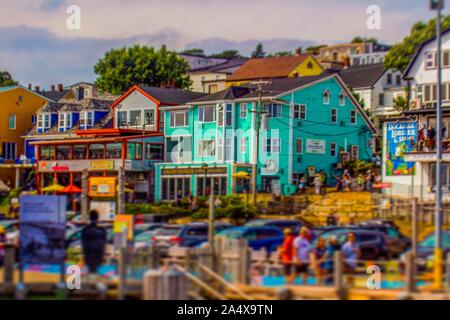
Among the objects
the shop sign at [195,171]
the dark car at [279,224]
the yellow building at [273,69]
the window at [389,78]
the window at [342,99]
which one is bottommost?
the dark car at [279,224]

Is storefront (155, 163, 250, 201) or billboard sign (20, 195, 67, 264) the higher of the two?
storefront (155, 163, 250, 201)

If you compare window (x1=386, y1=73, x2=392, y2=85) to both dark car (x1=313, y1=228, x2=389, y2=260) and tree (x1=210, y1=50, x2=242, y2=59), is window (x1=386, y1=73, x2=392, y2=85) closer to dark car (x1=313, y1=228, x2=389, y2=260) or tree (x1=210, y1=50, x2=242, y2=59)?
tree (x1=210, y1=50, x2=242, y2=59)

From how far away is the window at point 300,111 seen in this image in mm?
33034

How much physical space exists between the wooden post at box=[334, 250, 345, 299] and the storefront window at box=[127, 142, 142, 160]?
1067cm

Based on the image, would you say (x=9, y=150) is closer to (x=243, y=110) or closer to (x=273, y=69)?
(x=243, y=110)

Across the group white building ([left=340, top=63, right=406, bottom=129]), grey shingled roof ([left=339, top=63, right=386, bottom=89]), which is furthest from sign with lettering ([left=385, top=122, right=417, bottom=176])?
grey shingled roof ([left=339, top=63, right=386, bottom=89])

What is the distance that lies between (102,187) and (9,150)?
498 centimetres

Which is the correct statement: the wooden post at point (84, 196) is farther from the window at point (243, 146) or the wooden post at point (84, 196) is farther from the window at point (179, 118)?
the window at point (243, 146)

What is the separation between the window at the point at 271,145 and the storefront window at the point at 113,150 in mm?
4567

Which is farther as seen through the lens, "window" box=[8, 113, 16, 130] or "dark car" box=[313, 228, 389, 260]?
"window" box=[8, 113, 16, 130]

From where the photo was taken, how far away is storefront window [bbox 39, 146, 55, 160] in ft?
99.3

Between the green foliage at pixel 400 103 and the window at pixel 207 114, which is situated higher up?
the green foliage at pixel 400 103

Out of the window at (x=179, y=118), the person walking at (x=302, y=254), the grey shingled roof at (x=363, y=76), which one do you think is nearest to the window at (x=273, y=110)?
the window at (x=179, y=118)
